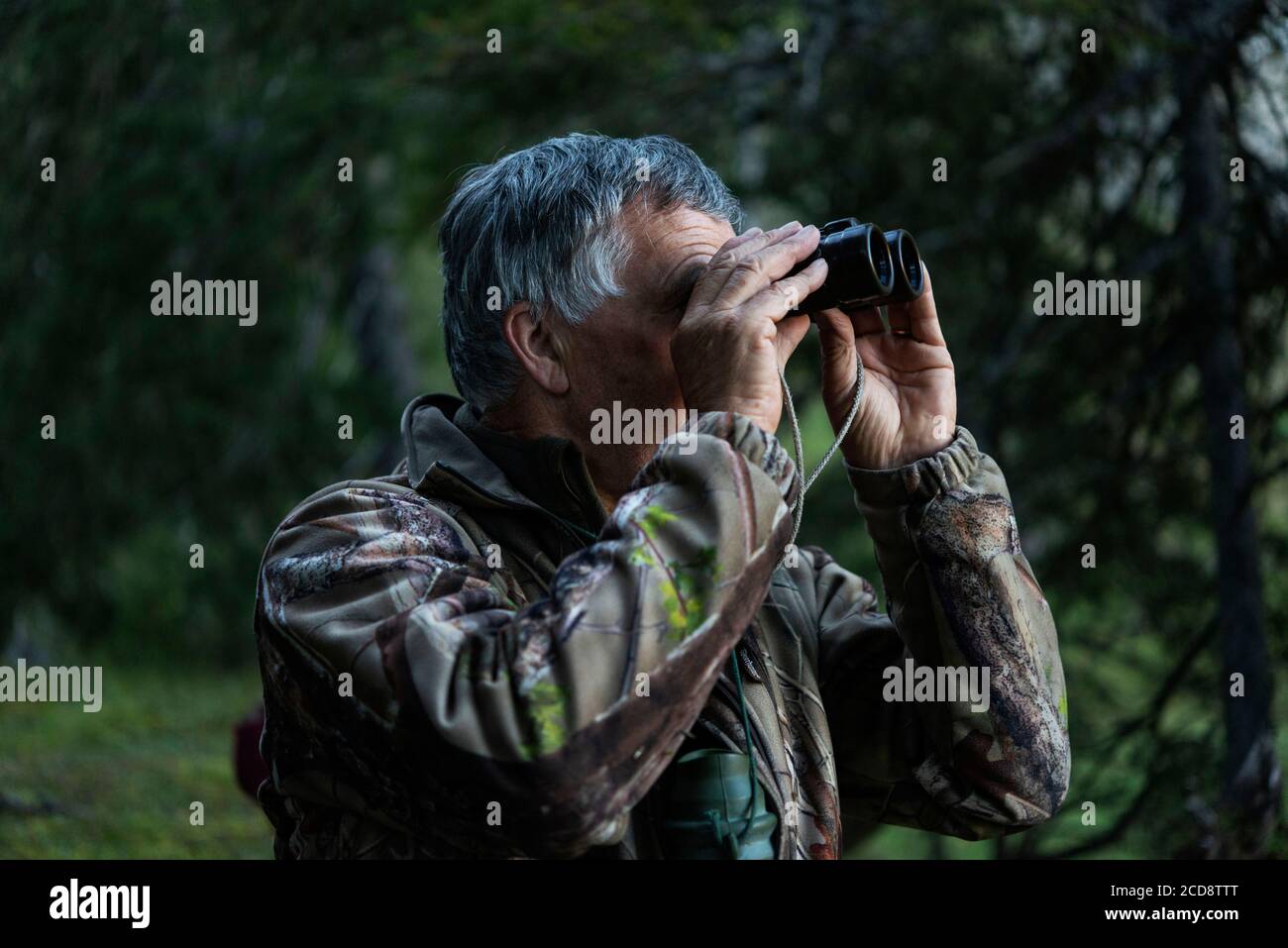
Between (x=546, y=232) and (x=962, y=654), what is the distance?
84 centimetres

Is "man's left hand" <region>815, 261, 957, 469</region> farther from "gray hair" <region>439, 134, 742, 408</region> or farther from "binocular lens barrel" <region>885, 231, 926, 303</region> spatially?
"gray hair" <region>439, 134, 742, 408</region>

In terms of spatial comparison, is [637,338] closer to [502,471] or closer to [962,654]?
[502,471]

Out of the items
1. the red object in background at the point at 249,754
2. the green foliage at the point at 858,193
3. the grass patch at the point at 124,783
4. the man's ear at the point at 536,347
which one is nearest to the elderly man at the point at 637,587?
the man's ear at the point at 536,347

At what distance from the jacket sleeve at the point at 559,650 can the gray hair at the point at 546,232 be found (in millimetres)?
394

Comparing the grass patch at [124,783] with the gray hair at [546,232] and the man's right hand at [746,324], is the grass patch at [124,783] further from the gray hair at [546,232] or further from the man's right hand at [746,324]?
the man's right hand at [746,324]

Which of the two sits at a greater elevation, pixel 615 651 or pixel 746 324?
pixel 746 324

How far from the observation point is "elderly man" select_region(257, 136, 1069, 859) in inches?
55.9

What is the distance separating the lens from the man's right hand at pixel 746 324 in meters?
1.60

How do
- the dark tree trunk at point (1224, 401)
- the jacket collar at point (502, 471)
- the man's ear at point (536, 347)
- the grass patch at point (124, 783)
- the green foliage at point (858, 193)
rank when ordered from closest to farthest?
the jacket collar at point (502, 471), the man's ear at point (536, 347), the dark tree trunk at point (1224, 401), the green foliage at point (858, 193), the grass patch at point (124, 783)

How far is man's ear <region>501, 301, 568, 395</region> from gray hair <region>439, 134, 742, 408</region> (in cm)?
1

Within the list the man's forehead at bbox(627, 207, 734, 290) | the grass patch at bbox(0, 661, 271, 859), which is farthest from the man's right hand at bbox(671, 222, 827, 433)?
the grass patch at bbox(0, 661, 271, 859)

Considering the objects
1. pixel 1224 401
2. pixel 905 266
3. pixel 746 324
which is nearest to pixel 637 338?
pixel 746 324

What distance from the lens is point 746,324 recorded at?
1608 millimetres
